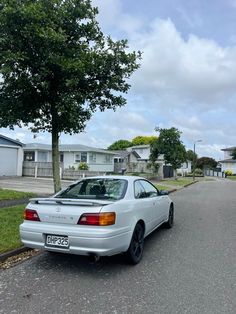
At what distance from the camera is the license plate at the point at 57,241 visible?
5.26 metres

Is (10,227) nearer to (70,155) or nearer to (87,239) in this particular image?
(87,239)

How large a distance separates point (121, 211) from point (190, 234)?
11.8 ft

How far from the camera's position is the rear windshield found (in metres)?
6.17

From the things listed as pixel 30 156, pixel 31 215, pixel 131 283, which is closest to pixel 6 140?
pixel 30 156

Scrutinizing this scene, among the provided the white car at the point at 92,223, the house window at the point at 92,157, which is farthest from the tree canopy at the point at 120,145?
the white car at the point at 92,223

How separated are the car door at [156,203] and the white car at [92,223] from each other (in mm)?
776

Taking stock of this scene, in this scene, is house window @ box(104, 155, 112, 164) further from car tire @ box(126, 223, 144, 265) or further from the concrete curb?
car tire @ box(126, 223, 144, 265)

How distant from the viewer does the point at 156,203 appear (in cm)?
752

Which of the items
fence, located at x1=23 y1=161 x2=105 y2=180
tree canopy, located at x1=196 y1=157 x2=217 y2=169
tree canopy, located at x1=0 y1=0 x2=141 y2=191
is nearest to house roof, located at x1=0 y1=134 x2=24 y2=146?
fence, located at x1=23 y1=161 x2=105 y2=180

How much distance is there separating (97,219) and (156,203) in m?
2.65

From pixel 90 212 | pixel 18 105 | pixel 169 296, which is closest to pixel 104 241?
A: pixel 90 212

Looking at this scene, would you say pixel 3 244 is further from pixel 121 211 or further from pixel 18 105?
pixel 18 105

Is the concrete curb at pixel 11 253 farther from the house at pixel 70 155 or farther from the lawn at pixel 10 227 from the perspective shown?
the house at pixel 70 155

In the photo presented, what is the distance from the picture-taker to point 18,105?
Result: 940 cm
